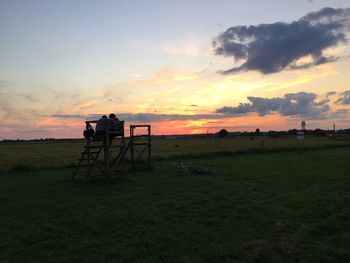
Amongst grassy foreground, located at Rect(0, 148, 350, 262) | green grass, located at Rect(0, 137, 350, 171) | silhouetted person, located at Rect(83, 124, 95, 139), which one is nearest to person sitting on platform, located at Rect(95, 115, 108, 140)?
silhouetted person, located at Rect(83, 124, 95, 139)

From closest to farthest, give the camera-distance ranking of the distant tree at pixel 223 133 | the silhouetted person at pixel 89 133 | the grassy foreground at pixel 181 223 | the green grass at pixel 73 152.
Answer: the grassy foreground at pixel 181 223, the silhouetted person at pixel 89 133, the green grass at pixel 73 152, the distant tree at pixel 223 133

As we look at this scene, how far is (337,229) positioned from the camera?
27.9 ft

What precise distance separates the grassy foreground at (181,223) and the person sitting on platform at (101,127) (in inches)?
148

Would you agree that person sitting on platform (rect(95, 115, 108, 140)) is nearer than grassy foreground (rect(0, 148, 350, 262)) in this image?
No

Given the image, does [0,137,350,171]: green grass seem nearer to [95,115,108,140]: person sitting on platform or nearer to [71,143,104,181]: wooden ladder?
[71,143,104,181]: wooden ladder

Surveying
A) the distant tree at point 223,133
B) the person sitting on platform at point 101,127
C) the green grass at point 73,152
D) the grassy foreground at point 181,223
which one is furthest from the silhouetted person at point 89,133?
the distant tree at point 223,133

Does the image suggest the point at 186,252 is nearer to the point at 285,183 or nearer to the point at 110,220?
the point at 110,220

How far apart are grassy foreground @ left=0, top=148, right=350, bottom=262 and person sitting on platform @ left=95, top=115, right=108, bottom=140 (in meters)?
3.76

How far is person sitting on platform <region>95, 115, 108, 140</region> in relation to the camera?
18.9 m

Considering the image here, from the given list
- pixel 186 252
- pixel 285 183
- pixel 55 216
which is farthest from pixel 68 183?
pixel 186 252

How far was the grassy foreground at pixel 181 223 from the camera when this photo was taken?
279 inches

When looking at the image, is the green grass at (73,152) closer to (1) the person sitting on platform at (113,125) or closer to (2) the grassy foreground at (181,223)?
(1) the person sitting on platform at (113,125)

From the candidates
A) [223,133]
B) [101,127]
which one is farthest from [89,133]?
[223,133]

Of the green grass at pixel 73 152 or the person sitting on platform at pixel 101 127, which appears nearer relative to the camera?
the person sitting on platform at pixel 101 127
